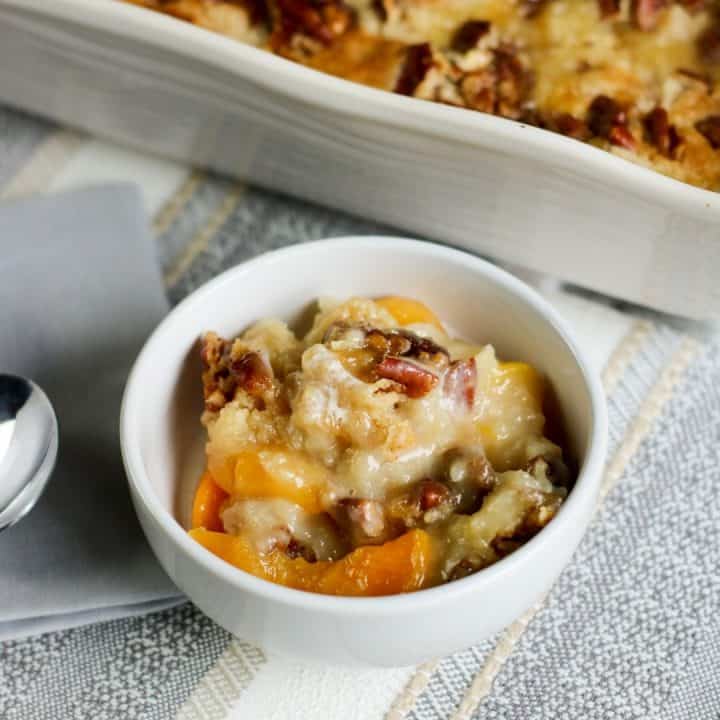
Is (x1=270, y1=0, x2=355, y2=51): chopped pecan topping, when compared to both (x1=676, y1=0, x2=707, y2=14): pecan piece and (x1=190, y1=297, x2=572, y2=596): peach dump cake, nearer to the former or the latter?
(x1=676, y1=0, x2=707, y2=14): pecan piece

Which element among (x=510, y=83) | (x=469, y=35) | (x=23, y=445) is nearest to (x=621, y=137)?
(x=510, y=83)

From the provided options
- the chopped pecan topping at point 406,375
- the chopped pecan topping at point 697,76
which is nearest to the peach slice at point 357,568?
the chopped pecan topping at point 406,375

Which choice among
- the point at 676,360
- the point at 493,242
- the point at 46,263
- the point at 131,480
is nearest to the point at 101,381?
the point at 46,263

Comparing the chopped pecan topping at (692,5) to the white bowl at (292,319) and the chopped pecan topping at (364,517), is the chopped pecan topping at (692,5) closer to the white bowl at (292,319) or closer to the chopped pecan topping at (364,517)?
A: the white bowl at (292,319)

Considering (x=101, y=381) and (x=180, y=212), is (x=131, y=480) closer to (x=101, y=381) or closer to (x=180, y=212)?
(x=101, y=381)

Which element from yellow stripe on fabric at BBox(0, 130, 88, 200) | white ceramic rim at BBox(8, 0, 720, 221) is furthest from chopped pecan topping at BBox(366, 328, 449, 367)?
yellow stripe on fabric at BBox(0, 130, 88, 200)

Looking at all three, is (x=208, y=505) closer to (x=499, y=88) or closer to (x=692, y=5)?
(x=499, y=88)
